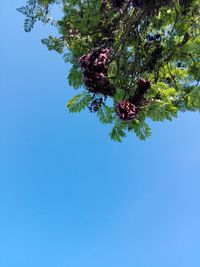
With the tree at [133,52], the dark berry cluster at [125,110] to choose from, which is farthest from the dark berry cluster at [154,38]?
the dark berry cluster at [125,110]

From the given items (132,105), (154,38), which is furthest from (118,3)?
(132,105)

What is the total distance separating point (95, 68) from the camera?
428 centimetres

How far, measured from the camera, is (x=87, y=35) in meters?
5.38

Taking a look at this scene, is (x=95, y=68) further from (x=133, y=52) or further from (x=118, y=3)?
(x=133, y=52)

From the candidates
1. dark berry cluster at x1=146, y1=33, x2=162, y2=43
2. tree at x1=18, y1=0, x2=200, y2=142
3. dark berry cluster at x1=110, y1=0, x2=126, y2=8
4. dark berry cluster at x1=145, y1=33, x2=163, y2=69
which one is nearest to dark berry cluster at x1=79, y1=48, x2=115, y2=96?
tree at x1=18, y1=0, x2=200, y2=142

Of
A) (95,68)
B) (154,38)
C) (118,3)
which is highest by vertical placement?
(154,38)

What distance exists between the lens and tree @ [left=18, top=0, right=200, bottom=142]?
4676mm

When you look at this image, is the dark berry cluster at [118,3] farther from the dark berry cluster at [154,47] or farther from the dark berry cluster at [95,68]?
the dark berry cluster at [154,47]

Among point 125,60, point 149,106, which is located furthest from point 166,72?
point 149,106

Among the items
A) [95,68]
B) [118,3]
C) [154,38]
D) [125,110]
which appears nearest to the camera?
[95,68]

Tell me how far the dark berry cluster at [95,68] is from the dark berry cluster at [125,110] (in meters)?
0.41

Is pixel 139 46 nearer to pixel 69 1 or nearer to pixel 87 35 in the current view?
pixel 87 35

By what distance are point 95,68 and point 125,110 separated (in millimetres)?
763

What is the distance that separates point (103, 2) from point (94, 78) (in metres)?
1.61
